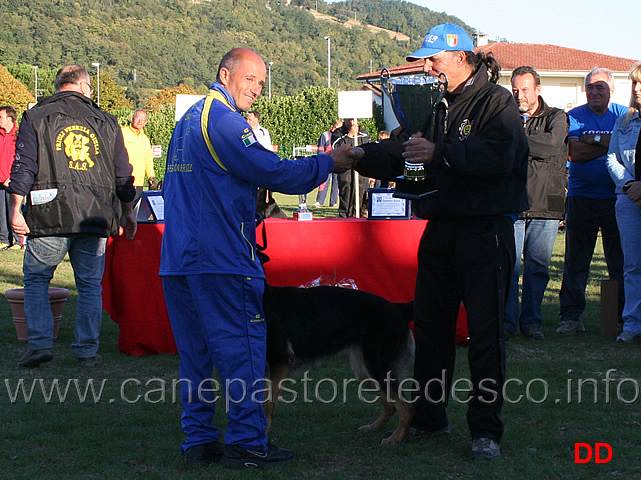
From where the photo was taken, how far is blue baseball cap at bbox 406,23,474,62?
11.9 feet

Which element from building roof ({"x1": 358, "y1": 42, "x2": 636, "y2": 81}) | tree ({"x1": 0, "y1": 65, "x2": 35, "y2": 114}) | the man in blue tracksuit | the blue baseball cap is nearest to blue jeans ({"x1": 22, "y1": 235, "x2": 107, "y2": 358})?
the man in blue tracksuit

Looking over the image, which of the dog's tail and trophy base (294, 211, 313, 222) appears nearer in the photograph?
the dog's tail

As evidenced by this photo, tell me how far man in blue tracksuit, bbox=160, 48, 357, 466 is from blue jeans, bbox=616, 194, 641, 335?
3.67 m

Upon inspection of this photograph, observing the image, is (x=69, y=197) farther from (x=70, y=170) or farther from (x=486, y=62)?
(x=486, y=62)

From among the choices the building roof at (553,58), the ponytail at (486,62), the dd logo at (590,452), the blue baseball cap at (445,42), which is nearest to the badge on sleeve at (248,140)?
the blue baseball cap at (445,42)

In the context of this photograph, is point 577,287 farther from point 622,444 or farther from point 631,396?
point 622,444

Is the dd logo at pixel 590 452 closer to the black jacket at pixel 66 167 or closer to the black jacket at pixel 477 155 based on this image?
the black jacket at pixel 477 155

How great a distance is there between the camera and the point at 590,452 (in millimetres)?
3795

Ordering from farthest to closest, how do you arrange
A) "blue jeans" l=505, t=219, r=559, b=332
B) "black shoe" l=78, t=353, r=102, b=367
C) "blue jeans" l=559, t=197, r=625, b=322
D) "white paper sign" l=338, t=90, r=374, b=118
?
1. "white paper sign" l=338, t=90, r=374, b=118
2. "blue jeans" l=559, t=197, r=625, b=322
3. "blue jeans" l=505, t=219, r=559, b=332
4. "black shoe" l=78, t=353, r=102, b=367

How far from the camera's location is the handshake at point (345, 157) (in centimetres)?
361

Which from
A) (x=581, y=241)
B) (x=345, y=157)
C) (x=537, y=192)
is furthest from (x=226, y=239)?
(x=581, y=241)

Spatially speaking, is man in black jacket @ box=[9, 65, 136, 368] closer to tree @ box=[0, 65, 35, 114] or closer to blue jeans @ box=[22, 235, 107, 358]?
blue jeans @ box=[22, 235, 107, 358]

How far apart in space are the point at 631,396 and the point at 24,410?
4005 mm

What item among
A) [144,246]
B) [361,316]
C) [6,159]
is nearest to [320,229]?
[144,246]
